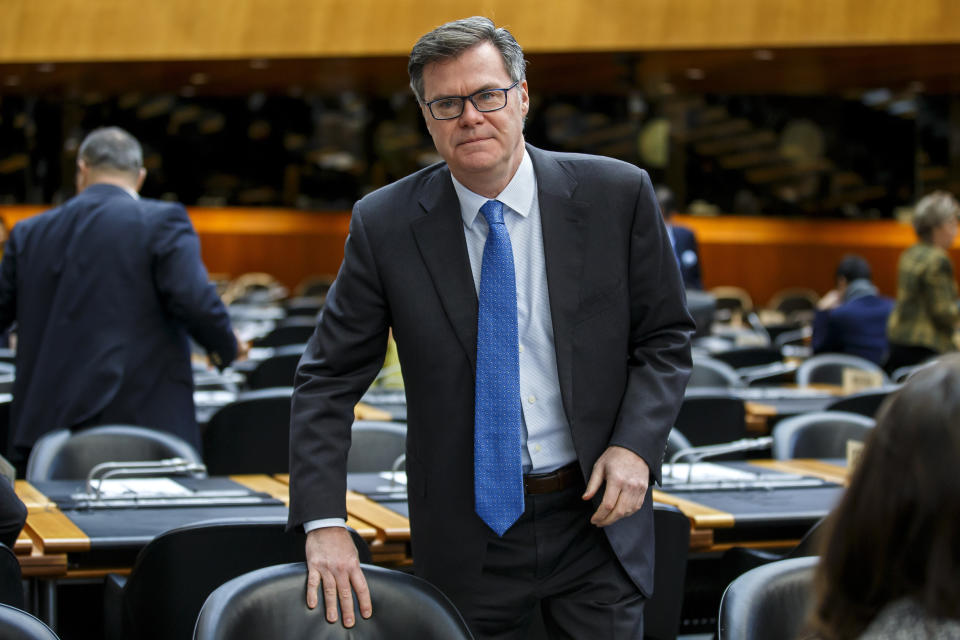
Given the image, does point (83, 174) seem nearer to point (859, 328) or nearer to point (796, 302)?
point (859, 328)

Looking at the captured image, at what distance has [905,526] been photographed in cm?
124

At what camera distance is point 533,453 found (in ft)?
7.62

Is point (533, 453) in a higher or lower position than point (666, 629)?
higher

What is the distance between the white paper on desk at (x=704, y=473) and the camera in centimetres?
392

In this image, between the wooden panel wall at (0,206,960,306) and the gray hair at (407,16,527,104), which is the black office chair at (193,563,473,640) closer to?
the gray hair at (407,16,527,104)

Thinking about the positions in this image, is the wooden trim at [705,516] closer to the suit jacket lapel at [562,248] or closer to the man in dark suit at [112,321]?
the suit jacket lapel at [562,248]

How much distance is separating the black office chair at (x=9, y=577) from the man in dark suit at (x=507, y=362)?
26.7 inches

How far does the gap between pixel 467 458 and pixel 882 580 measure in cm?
115

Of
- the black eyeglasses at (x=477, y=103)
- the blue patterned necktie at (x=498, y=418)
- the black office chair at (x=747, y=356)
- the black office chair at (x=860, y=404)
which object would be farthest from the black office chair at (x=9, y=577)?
the black office chair at (x=747, y=356)

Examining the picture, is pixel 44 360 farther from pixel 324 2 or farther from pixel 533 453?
pixel 324 2

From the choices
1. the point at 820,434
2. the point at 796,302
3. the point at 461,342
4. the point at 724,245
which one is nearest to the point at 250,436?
the point at 820,434

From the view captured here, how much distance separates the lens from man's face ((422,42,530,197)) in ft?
7.37

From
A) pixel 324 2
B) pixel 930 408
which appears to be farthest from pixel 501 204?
pixel 324 2

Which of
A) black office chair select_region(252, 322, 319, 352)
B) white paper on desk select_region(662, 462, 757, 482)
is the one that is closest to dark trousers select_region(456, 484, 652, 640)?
white paper on desk select_region(662, 462, 757, 482)
